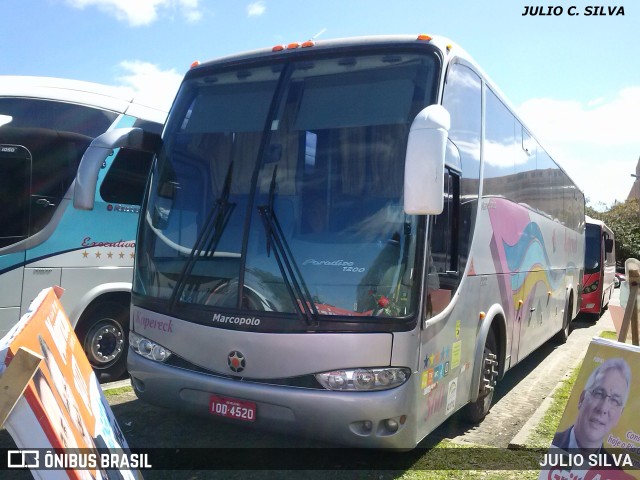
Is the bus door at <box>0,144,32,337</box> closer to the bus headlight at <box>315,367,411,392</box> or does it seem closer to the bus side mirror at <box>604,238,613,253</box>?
the bus headlight at <box>315,367,411,392</box>

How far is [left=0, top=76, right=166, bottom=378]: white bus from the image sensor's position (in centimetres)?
619

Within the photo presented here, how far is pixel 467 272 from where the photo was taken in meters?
5.22

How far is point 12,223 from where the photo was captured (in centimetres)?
618

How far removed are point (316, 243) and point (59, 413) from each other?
2151 millimetres

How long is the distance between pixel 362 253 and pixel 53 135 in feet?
13.8

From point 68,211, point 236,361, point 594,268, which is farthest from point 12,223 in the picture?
point 594,268

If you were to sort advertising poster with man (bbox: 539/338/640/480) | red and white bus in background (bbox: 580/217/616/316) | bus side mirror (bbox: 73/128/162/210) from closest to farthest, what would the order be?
1. advertising poster with man (bbox: 539/338/640/480)
2. bus side mirror (bbox: 73/128/162/210)
3. red and white bus in background (bbox: 580/217/616/316)

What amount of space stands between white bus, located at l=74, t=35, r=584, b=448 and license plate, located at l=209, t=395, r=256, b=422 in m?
0.01

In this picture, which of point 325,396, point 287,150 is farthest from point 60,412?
point 287,150

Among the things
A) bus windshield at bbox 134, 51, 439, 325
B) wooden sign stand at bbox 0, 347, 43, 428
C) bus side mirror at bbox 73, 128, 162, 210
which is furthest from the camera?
bus side mirror at bbox 73, 128, 162, 210

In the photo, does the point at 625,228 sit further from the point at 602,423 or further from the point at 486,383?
the point at 602,423

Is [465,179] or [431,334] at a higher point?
[465,179]

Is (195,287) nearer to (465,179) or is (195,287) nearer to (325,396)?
(325,396)

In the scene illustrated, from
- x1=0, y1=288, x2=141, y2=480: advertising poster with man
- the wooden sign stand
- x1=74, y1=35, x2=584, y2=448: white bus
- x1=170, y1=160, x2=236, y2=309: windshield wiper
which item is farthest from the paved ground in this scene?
the wooden sign stand
